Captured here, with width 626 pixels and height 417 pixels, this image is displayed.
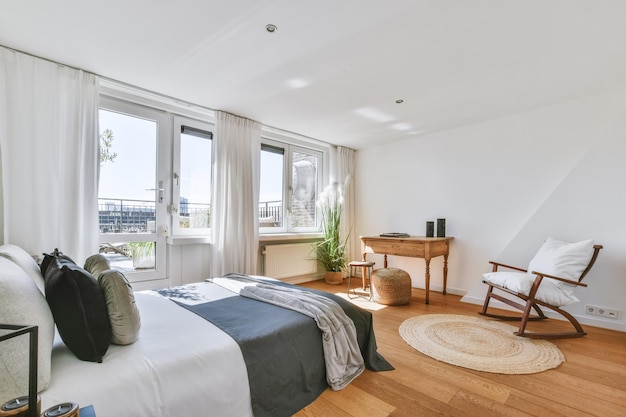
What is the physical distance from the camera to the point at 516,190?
3.60 m

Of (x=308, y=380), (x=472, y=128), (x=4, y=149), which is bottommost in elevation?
(x=308, y=380)

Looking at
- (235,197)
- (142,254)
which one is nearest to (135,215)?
(142,254)

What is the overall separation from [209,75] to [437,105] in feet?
7.75

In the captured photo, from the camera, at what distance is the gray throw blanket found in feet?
5.81

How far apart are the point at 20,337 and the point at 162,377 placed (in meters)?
0.48

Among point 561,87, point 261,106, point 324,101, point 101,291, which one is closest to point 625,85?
point 561,87

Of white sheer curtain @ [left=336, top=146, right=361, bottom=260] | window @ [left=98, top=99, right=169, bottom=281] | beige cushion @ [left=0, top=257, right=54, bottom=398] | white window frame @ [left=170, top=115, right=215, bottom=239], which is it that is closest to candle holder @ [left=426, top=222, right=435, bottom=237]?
white sheer curtain @ [left=336, top=146, right=361, bottom=260]

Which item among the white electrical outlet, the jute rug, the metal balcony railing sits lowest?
the jute rug

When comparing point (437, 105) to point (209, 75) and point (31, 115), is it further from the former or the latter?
point (31, 115)

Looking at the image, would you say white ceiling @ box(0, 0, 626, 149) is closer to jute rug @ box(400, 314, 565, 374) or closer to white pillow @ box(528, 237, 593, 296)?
white pillow @ box(528, 237, 593, 296)

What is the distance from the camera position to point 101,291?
1.28 metres

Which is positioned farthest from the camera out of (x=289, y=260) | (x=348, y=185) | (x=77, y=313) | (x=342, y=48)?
(x=348, y=185)

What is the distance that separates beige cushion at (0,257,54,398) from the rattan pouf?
10.00 feet

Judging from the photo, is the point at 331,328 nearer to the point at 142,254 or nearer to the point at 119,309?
the point at 119,309
